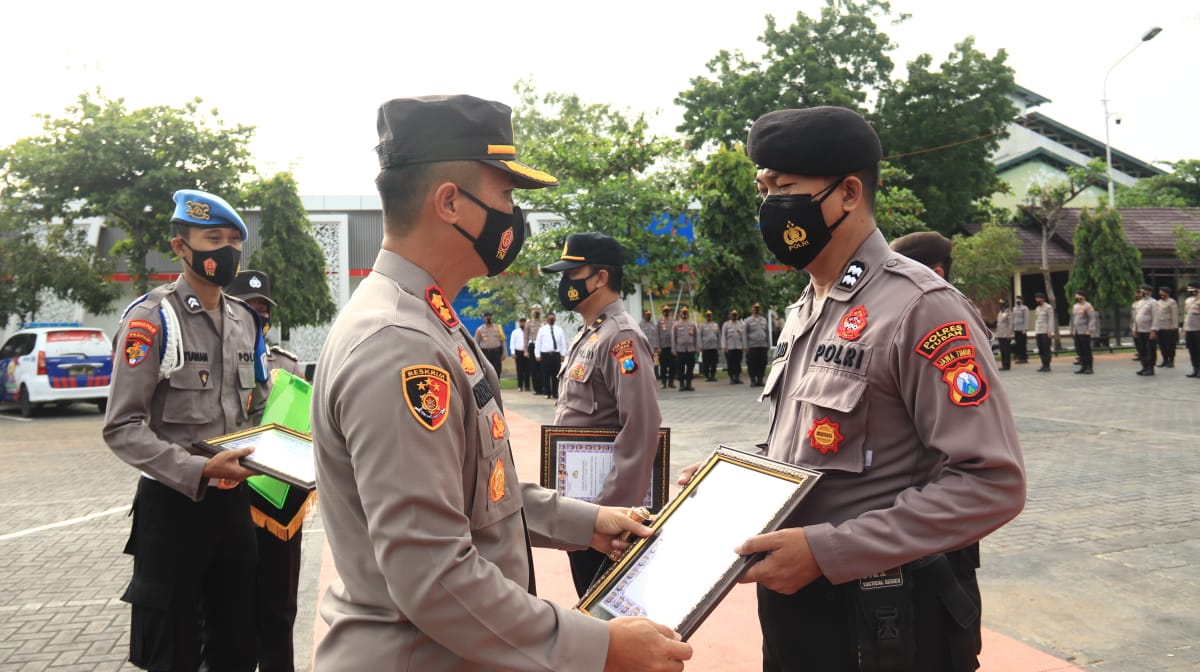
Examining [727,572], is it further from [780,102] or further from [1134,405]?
[780,102]

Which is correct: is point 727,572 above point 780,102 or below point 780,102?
below

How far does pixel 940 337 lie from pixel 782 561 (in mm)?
641

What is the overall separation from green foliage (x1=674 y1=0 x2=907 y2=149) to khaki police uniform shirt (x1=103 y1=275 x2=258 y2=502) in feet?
94.1

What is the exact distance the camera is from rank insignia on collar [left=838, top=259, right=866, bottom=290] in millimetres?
2275

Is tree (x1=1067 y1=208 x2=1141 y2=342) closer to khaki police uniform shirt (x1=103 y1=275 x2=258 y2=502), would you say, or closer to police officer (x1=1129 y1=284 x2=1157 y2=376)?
police officer (x1=1129 y1=284 x2=1157 y2=376)

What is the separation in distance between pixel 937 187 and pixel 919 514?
106 ft

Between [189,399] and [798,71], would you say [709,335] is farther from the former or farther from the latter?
[189,399]

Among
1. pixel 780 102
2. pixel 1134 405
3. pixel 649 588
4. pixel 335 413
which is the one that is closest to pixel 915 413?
pixel 649 588

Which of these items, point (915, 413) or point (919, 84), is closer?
point (915, 413)

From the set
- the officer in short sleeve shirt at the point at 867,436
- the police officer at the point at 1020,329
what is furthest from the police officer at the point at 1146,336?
the officer in short sleeve shirt at the point at 867,436

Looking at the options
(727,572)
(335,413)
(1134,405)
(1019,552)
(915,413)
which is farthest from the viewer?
(1134,405)

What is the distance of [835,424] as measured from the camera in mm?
2107

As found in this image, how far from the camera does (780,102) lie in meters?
31.1

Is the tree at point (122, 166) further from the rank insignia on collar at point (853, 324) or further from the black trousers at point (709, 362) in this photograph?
the rank insignia on collar at point (853, 324)
